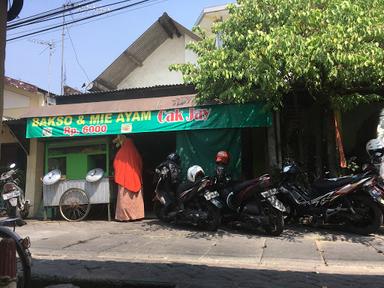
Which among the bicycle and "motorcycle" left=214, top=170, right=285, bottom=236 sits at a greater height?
"motorcycle" left=214, top=170, right=285, bottom=236

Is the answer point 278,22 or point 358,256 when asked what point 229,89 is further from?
point 358,256

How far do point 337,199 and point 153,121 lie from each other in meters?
4.47

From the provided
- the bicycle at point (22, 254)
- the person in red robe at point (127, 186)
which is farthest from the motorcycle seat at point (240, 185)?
the bicycle at point (22, 254)

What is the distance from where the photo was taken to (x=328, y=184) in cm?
942

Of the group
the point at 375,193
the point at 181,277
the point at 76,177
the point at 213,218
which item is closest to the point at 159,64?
the point at 76,177

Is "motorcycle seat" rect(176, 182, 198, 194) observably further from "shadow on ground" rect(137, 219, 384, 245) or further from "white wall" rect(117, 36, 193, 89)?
"white wall" rect(117, 36, 193, 89)

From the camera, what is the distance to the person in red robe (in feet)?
38.7

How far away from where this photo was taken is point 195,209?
10219mm

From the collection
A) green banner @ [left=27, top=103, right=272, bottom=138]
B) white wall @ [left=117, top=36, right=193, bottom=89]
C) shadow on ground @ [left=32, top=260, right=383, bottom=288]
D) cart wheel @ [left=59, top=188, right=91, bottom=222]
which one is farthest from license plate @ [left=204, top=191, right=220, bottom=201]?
white wall @ [left=117, top=36, right=193, bottom=89]

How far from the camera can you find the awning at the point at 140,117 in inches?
424

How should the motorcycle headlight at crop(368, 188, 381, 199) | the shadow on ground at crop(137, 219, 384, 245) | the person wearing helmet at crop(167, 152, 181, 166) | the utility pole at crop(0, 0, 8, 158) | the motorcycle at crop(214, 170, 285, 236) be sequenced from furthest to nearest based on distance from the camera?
the person wearing helmet at crop(167, 152, 181, 166)
the motorcycle at crop(214, 170, 285, 236)
the shadow on ground at crop(137, 219, 384, 245)
the motorcycle headlight at crop(368, 188, 381, 199)
the utility pole at crop(0, 0, 8, 158)

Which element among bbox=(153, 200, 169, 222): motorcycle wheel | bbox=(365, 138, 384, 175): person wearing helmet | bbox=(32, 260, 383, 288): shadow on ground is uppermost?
bbox=(365, 138, 384, 175): person wearing helmet

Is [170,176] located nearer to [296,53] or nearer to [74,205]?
[74,205]

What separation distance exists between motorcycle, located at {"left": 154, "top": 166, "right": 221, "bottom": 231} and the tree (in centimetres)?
194
